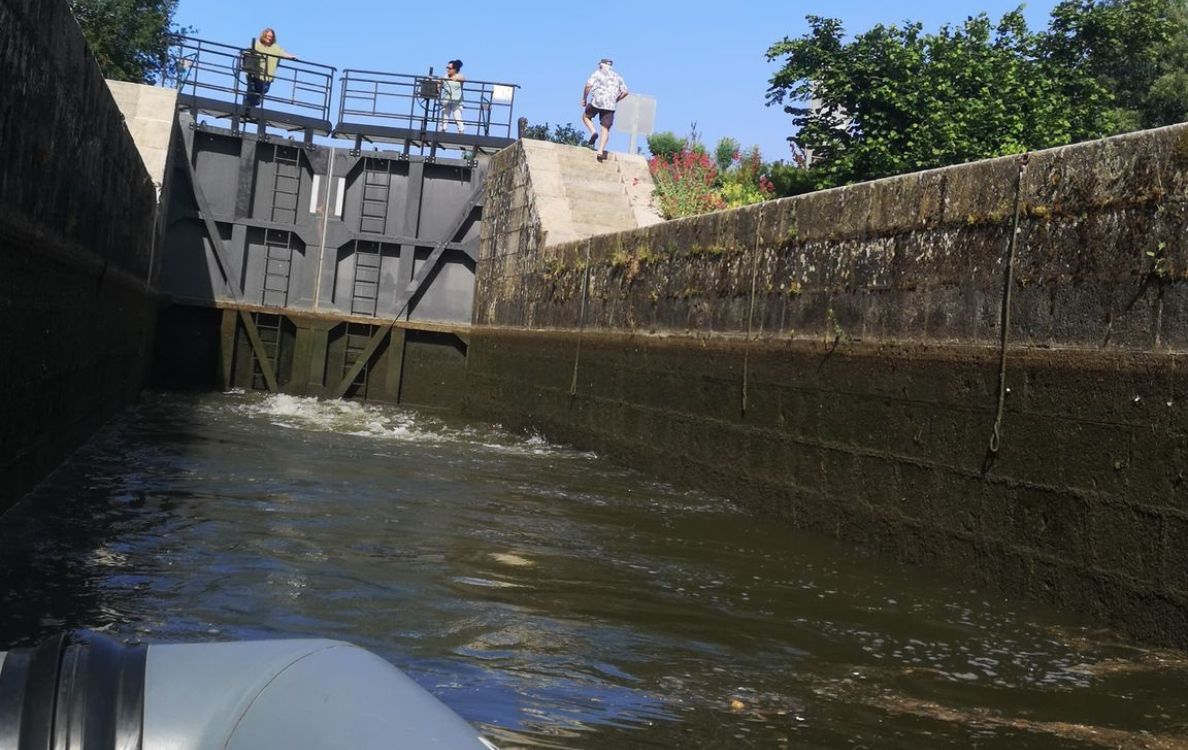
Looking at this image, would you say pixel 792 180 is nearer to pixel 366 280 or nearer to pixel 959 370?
pixel 366 280

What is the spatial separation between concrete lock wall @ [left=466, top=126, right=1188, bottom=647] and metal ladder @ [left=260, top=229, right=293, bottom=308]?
782cm

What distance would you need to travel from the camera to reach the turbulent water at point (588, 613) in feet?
11.8

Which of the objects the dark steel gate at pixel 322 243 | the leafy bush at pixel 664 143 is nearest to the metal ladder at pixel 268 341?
the dark steel gate at pixel 322 243

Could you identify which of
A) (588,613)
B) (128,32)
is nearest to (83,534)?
(588,613)

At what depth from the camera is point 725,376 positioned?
8.84 m

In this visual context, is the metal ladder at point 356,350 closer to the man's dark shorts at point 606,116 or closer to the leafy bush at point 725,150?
the man's dark shorts at point 606,116

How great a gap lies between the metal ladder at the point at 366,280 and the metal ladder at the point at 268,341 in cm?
101

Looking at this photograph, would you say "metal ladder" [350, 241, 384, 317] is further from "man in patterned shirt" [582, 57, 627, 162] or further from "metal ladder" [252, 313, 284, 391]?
"man in patterned shirt" [582, 57, 627, 162]

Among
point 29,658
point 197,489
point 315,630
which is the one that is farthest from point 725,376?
point 29,658

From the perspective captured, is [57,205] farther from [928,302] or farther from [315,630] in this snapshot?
[928,302]

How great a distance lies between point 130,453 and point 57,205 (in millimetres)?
2762

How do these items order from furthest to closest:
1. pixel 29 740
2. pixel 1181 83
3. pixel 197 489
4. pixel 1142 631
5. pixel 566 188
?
pixel 1181 83 → pixel 566 188 → pixel 197 489 → pixel 1142 631 → pixel 29 740

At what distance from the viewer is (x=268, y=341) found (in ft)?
55.5

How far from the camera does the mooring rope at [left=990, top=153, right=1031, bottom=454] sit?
568cm
